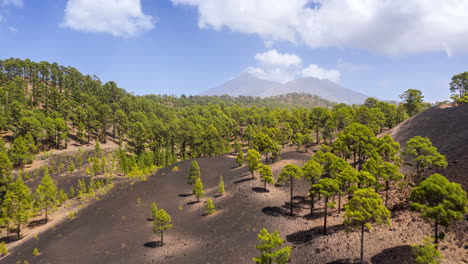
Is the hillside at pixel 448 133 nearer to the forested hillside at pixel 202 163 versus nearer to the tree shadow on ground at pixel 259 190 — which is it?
the forested hillside at pixel 202 163

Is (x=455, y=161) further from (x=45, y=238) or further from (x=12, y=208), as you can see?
(x=12, y=208)

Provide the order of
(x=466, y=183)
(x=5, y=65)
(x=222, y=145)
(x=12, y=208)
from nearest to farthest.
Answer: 1. (x=466, y=183)
2. (x=12, y=208)
3. (x=222, y=145)
4. (x=5, y=65)

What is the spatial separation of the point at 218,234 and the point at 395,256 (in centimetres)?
2594

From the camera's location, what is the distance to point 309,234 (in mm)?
35500

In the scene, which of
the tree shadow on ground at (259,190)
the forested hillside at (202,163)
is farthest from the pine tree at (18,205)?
the tree shadow on ground at (259,190)

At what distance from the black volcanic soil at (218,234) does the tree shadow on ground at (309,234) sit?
0.14 meters

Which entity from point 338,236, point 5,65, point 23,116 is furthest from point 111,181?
point 5,65

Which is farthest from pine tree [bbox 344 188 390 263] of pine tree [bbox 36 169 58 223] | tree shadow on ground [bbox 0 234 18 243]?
tree shadow on ground [bbox 0 234 18 243]

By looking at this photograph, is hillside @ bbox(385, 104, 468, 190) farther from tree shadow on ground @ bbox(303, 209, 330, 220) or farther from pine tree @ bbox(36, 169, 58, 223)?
pine tree @ bbox(36, 169, 58, 223)

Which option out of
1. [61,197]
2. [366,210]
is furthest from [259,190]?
[61,197]

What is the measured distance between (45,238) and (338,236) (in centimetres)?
5169

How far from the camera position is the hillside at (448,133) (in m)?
37.5

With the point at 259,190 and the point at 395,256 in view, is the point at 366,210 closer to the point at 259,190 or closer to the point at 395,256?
the point at 395,256

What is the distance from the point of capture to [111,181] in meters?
69.6
